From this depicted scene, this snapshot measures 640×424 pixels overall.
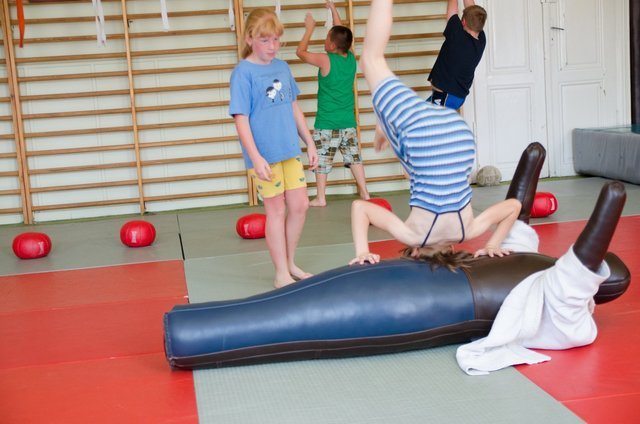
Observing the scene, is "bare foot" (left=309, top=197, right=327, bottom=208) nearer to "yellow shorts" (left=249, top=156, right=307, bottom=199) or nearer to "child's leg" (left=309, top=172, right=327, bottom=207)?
"child's leg" (left=309, top=172, right=327, bottom=207)

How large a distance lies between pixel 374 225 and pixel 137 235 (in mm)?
2919

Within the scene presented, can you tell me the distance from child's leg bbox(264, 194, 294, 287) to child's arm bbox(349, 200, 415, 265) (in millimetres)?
975

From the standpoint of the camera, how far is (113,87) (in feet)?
24.3

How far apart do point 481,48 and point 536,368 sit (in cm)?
454

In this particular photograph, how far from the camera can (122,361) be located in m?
3.15

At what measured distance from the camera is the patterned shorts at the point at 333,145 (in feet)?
23.3

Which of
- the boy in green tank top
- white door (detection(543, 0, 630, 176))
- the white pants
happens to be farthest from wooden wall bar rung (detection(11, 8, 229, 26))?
the white pants

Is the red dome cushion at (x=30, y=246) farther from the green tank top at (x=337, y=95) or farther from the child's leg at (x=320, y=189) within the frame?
the green tank top at (x=337, y=95)

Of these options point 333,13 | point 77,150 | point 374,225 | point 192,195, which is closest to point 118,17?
point 77,150

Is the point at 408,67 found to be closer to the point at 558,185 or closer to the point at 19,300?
the point at 558,185

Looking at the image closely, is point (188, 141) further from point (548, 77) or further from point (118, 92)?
point (548, 77)

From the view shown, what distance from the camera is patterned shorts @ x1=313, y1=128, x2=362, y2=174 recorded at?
711 cm

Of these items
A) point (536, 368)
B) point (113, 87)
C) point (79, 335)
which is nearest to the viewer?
point (536, 368)

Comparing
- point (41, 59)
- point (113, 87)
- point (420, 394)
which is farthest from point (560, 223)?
point (41, 59)
